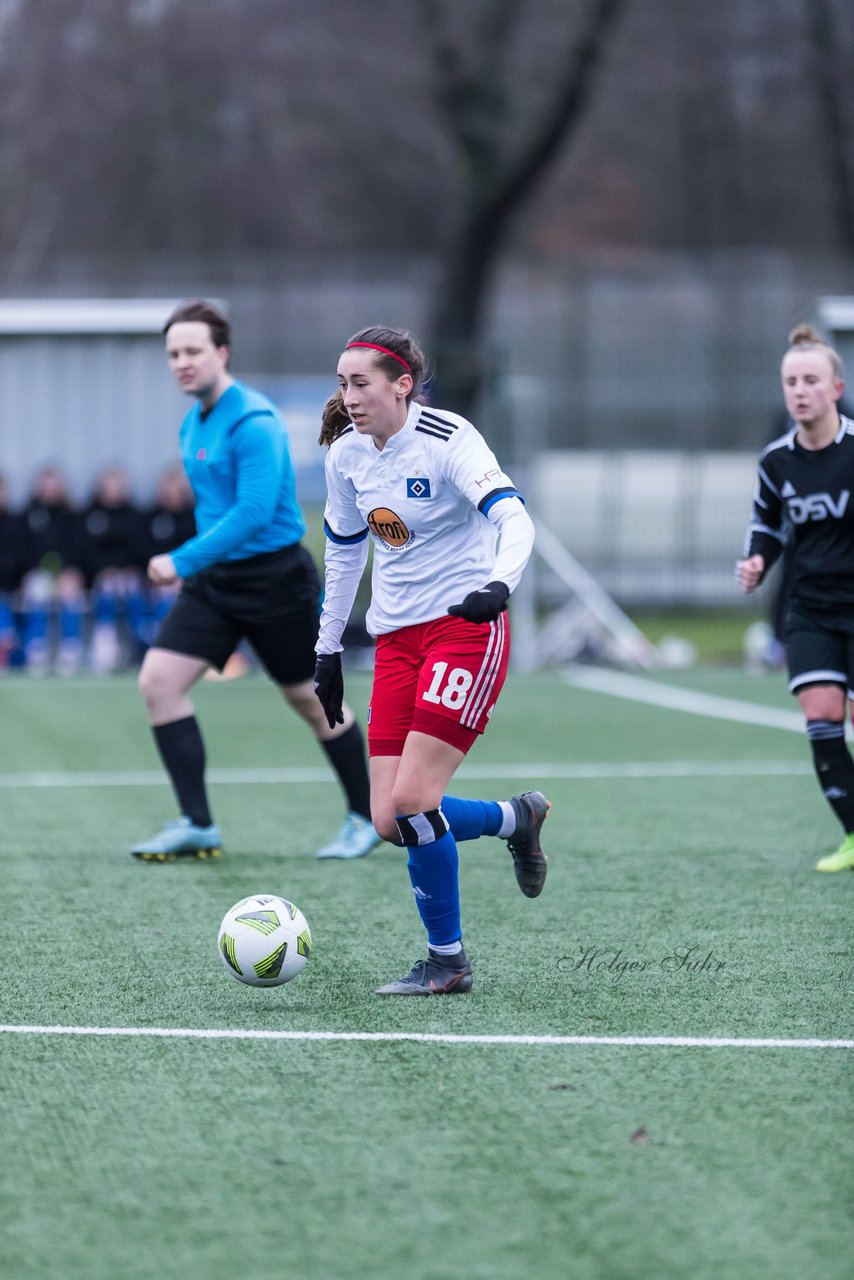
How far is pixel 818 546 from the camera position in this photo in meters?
6.55

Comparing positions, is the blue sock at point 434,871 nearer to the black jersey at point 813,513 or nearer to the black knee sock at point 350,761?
the black knee sock at point 350,761

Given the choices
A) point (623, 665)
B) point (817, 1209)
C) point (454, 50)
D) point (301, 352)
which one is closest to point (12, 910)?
point (817, 1209)

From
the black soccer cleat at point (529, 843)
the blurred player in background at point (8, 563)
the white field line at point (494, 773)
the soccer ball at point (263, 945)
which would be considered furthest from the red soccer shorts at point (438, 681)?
the blurred player in background at point (8, 563)

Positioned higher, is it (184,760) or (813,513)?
(813,513)

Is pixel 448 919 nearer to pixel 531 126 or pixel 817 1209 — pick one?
pixel 817 1209

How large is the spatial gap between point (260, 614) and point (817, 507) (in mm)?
2110

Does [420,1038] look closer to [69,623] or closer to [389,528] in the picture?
[389,528]

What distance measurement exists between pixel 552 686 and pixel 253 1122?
11319 millimetres

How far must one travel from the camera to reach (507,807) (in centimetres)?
510

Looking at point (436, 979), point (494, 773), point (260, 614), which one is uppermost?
point (260, 614)

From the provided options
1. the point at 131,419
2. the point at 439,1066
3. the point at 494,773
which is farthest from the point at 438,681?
the point at 131,419

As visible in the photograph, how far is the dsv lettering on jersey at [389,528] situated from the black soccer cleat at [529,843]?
2.72 feet

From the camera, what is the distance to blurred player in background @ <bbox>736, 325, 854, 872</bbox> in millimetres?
6363

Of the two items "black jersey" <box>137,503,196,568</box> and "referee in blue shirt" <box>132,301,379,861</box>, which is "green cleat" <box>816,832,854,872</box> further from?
"black jersey" <box>137,503,196,568</box>
